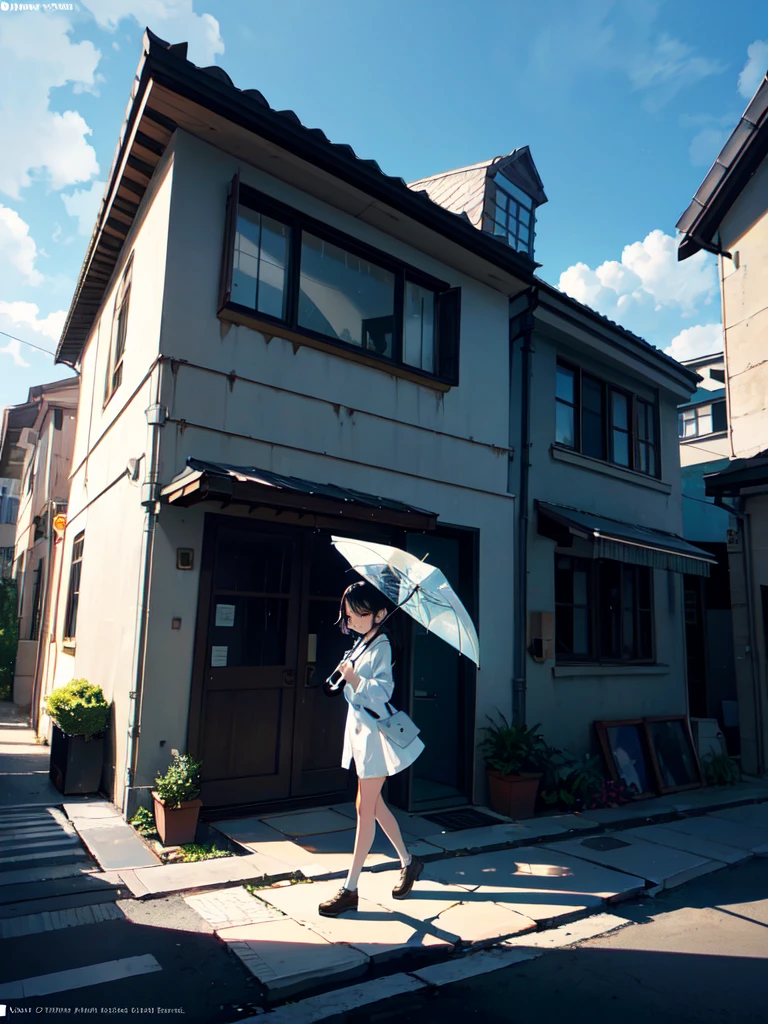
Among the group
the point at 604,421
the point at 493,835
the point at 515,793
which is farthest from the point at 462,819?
the point at 604,421

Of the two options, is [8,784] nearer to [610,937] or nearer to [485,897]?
[485,897]

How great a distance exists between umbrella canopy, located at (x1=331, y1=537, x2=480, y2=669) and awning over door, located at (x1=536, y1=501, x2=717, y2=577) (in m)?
4.45

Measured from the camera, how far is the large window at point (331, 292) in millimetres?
6812

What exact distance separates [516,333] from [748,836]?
6.29m

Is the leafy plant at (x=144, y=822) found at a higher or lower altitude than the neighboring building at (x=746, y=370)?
lower

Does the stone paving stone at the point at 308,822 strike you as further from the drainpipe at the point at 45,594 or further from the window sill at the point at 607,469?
the drainpipe at the point at 45,594

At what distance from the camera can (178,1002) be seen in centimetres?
340

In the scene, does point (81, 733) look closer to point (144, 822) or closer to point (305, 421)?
point (144, 822)

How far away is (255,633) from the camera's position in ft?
21.8

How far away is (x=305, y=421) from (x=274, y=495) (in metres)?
1.42

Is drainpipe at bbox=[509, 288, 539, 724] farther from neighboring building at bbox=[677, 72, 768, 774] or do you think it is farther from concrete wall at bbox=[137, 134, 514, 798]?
neighboring building at bbox=[677, 72, 768, 774]

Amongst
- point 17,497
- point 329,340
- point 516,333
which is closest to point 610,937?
point 329,340

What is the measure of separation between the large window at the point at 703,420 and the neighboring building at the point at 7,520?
2146 centimetres

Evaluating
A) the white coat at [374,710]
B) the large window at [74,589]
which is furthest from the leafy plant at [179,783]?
the large window at [74,589]
